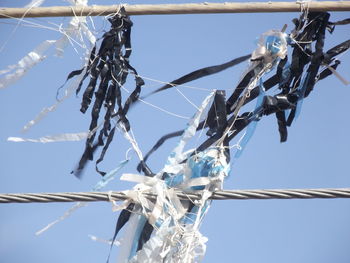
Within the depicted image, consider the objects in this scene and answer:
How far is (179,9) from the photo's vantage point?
4922mm

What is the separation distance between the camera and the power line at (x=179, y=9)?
16.0 feet

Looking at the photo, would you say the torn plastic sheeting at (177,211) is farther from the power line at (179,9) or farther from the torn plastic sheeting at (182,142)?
the power line at (179,9)

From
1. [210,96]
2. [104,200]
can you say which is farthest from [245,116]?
[104,200]

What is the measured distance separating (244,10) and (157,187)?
964 mm

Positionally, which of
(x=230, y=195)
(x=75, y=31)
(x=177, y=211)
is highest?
(x=75, y=31)

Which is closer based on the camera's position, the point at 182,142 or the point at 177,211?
the point at 177,211

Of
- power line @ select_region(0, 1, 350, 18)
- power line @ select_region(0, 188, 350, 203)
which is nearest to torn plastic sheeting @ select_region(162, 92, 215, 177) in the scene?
power line @ select_region(0, 188, 350, 203)

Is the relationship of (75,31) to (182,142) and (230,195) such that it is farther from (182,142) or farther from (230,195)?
(230,195)

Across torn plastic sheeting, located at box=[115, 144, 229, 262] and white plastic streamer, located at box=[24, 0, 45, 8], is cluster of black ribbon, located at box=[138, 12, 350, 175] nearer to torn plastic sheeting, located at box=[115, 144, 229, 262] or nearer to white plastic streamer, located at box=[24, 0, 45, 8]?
torn plastic sheeting, located at box=[115, 144, 229, 262]

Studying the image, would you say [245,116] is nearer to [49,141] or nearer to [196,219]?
[196,219]

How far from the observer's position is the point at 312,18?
494 cm

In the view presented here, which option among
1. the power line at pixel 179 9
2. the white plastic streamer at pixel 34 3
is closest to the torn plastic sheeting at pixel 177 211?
the power line at pixel 179 9

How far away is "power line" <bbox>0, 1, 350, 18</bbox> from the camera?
487 centimetres

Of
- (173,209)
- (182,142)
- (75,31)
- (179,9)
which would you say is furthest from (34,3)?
(173,209)
